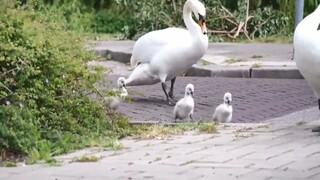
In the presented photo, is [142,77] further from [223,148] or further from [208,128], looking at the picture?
[223,148]

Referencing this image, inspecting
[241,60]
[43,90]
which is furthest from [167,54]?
[241,60]

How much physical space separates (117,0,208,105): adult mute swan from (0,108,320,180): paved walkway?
2.63 metres

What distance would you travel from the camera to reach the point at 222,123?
8.88 meters

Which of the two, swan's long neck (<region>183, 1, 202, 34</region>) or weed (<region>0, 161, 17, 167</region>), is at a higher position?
swan's long neck (<region>183, 1, 202, 34</region>)

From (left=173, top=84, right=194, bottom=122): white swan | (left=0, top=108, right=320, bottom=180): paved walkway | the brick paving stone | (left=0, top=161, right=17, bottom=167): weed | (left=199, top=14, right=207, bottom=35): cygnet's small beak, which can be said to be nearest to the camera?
(left=0, top=108, right=320, bottom=180): paved walkway

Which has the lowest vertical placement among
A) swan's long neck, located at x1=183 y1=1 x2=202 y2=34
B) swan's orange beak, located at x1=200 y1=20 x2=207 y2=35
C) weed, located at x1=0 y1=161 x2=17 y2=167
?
weed, located at x1=0 y1=161 x2=17 y2=167

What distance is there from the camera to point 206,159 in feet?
21.9

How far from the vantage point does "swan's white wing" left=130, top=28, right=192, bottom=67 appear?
10.9 metres

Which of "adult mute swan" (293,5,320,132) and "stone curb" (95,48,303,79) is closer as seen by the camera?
"adult mute swan" (293,5,320,132)

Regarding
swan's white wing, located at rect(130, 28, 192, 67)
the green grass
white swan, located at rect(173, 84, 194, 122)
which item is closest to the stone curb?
swan's white wing, located at rect(130, 28, 192, 67)

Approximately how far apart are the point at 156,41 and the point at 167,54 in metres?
0.30

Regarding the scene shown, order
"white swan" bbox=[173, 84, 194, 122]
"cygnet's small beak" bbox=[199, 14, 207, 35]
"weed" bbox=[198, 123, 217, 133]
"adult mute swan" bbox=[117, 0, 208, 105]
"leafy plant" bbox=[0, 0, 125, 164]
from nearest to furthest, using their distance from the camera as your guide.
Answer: "leafy plant" bbox=[0, 0, 125, 164] < "weed" bbox=[198, 123, 217, 133] < "white swan" bbox=[173, 84, 194, 122] < "adult mute swan" bbox=[117, 0, 208, 105] < "cygnet's small beak" bbox=[199, 14, 207, 35]

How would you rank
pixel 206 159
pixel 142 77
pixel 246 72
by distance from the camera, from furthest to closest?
1. pixel 246 72
2. pixel 142 77
3. pixel 206 159

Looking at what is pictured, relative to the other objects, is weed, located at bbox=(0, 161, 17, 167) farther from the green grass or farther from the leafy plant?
the green grass
